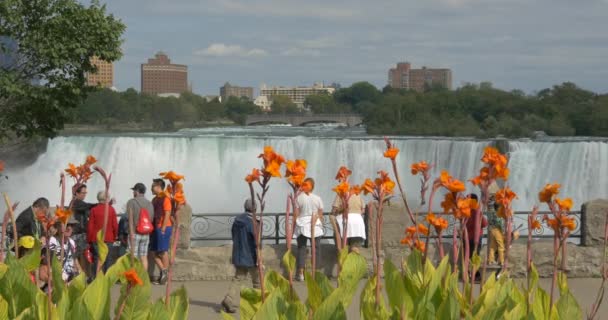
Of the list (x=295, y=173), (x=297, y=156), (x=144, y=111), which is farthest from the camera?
(x=144, y=111)

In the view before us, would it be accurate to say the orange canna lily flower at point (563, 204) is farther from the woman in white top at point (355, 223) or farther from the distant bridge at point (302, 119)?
the distant bridge at point (302, 119)

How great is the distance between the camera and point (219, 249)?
11961mm

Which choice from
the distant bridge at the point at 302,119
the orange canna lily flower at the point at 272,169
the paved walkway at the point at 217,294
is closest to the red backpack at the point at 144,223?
the paved walkway at the point at 217,294

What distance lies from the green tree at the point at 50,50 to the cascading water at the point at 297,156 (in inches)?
591

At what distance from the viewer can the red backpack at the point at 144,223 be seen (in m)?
10.4

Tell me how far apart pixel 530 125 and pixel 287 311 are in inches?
2327

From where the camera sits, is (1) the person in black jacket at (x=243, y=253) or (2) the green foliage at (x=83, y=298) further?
(1) the person in black jacket at (x=243, y=253)

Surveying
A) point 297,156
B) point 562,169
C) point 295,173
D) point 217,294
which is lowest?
point 217,294

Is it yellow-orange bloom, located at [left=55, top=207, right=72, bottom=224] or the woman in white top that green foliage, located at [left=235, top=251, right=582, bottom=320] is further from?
the woman in white top

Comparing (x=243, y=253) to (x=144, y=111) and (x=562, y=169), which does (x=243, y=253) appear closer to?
(x=562, y=169)

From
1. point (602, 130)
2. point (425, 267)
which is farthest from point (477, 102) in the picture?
point (425, 267)

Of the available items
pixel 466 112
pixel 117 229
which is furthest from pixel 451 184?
pixel 466 112

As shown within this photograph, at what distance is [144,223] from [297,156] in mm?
23876

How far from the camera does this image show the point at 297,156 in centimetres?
3425
